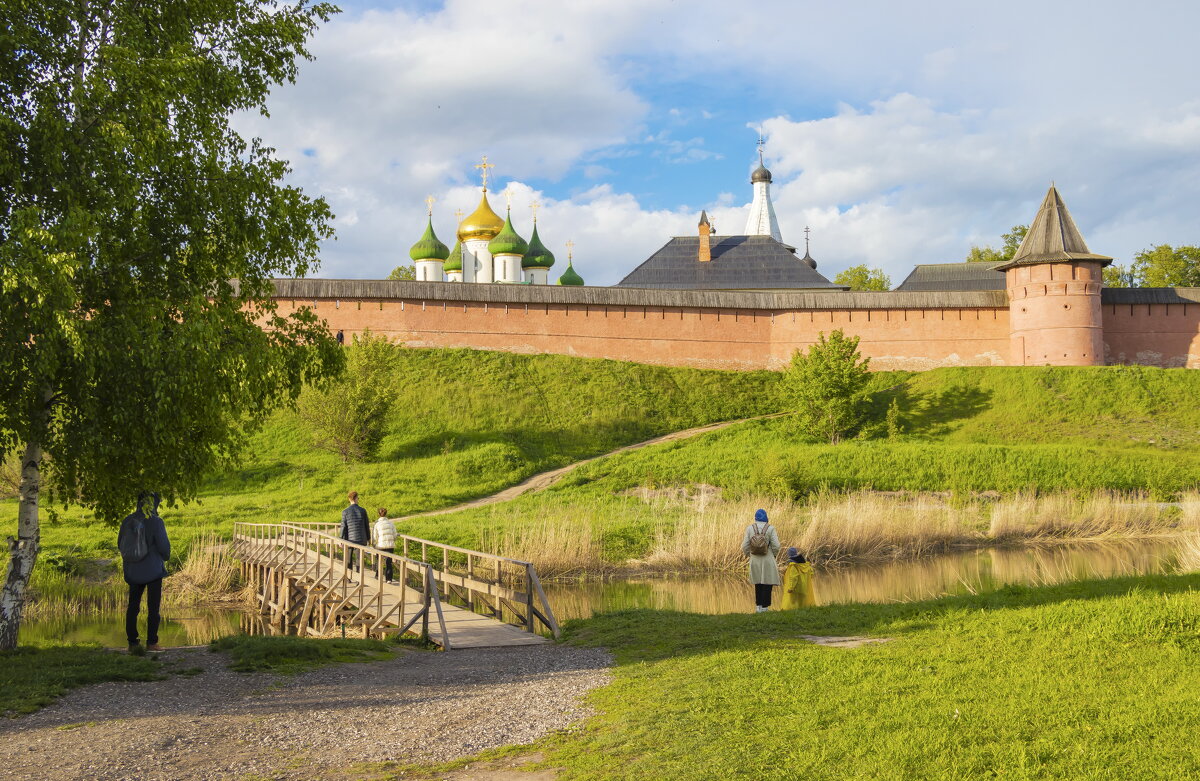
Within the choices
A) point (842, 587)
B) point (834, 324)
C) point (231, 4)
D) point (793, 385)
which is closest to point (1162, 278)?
point (834, 324)

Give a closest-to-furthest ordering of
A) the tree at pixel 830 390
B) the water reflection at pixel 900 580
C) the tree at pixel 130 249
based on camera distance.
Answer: the tree at pixel 130 249 → the water reflection at pixel 900 580 → the tree at pixel 830 390

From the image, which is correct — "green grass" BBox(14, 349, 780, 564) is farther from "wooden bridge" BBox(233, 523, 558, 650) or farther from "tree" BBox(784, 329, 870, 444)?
"tree" BBox(784, 329, 870, 444)

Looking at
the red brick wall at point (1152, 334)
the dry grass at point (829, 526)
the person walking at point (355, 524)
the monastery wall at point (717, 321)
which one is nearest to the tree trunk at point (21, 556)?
the person walking at point (355, 524)

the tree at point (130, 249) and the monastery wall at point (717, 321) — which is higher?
the monastery wall at point (717, 321)

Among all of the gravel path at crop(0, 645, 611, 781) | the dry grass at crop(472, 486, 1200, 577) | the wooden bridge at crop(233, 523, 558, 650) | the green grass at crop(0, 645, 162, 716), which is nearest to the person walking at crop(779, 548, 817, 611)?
the wooden bridge at crop(233, 523, 558, 650)

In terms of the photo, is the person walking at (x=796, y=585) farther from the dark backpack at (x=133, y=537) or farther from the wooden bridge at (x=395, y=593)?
the dark backpack at (x=133, y=537)

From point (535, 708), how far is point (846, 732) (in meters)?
2.05

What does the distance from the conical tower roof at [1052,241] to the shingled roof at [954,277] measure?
745cm

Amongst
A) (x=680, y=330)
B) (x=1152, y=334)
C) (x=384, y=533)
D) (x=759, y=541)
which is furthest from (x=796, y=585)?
(x=1152, y=334)

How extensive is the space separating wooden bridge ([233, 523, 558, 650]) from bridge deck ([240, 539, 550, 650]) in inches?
0.4

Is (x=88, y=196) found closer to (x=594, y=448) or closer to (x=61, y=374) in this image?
(x=61, y=374)

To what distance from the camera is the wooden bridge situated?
33.2 feet

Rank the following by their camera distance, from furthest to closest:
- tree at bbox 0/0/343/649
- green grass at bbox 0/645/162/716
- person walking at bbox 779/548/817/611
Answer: person walking at bbox 779/548/817/611, tree at bbox 0/0/343/649, green grass at bbox 0/645/162/716

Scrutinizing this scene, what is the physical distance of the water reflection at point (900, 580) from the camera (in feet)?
45.9
